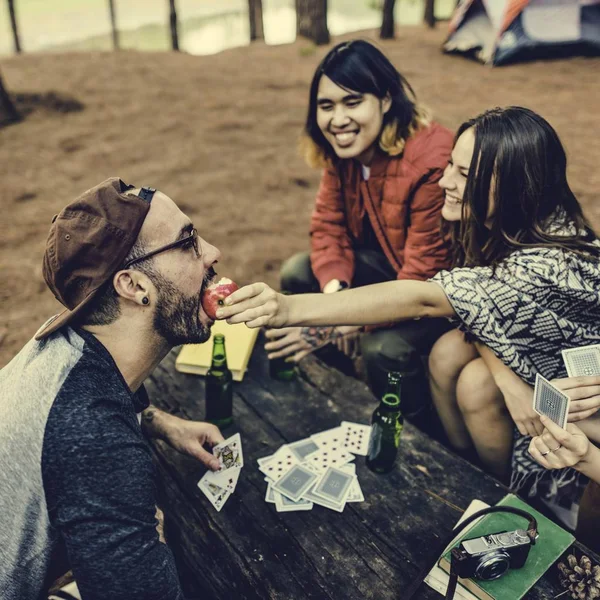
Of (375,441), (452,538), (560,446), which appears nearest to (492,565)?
(452,538)

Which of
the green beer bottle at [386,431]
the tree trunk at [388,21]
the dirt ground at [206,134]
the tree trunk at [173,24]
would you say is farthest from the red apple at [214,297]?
the tree trunk at [173,24]

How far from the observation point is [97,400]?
1762 millimetres

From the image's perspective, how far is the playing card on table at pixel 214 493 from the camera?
7.66 ft

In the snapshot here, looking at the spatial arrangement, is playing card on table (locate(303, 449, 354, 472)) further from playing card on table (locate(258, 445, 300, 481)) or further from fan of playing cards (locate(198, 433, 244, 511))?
fan of playing cards (locate(198, 433, 244, 511))

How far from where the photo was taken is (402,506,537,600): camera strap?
74.8 inches

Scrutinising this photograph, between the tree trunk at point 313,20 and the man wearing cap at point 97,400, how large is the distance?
12955 mm

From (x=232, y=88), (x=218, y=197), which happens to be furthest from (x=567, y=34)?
(x=218, y=197)

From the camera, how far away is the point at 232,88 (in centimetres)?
1055

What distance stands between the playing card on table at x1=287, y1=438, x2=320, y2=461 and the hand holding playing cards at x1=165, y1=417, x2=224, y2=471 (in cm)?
32

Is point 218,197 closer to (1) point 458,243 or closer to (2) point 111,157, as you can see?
(2) point 111,157

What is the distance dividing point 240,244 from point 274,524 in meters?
3.82

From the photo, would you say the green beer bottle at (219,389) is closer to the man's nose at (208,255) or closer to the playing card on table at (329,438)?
the playing card on table at (329,438)

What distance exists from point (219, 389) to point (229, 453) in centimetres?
38

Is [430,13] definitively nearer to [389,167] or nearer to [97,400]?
[389,167]
